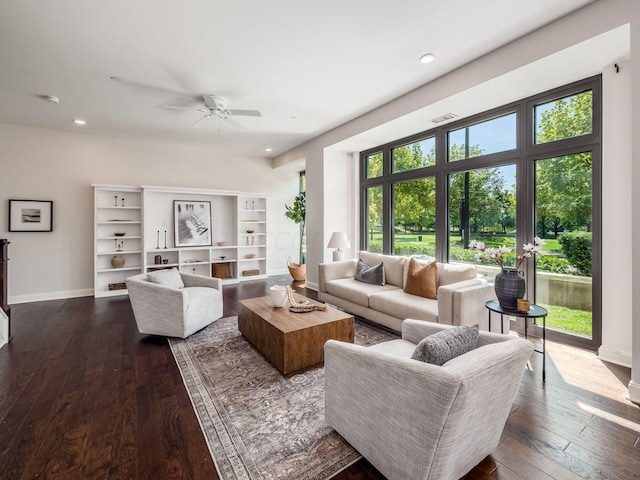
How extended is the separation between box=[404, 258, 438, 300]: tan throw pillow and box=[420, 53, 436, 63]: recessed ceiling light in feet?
7.38

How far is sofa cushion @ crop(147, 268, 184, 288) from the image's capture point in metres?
3.56

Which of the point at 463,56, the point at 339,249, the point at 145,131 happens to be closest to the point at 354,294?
the point at 339,249

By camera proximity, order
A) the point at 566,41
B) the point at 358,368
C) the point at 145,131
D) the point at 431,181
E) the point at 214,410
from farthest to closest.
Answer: the point at 145,131, the point at 431,181, the point at 566,41, the point at 214,410, the point at 358,368

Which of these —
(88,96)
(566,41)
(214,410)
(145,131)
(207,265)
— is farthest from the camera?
(207,265)

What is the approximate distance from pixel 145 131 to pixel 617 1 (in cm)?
627

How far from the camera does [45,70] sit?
3.26 m

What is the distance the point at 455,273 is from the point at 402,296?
67 cm

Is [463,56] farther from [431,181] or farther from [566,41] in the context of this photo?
[431,181]

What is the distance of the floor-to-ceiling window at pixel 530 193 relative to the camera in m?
3.06

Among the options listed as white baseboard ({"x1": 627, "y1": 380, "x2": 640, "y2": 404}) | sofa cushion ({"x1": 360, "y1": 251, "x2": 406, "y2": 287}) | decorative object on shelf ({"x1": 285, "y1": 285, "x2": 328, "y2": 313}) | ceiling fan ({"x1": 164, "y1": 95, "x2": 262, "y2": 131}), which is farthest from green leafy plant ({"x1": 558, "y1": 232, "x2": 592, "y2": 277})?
ceiling fan ({"x1": 164, "y1": 95, "x2": 262, "y2": 131})

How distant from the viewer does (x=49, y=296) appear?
209 inches

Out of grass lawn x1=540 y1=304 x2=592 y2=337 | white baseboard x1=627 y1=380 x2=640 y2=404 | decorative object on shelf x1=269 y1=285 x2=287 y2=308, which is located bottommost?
white baseboard x1=627 y1=380 x2=640 y2=404

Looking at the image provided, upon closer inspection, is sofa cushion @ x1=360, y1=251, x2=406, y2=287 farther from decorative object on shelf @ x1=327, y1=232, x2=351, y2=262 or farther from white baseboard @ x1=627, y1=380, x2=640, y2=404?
white baseboard @ x1=627, y1=380, x2=640, y2=404

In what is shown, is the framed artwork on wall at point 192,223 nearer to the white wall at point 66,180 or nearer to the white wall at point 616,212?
the white wall at point 66,180
